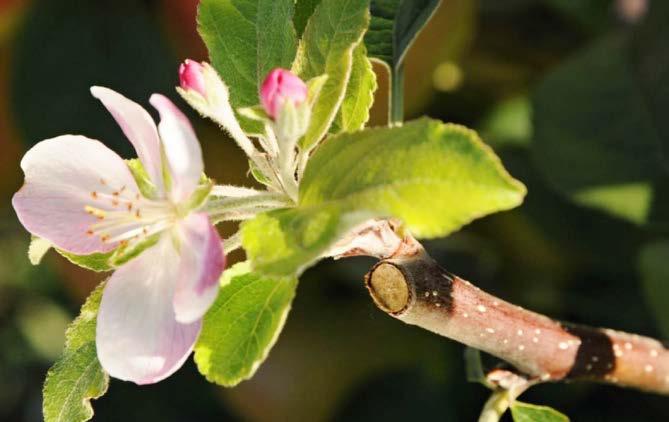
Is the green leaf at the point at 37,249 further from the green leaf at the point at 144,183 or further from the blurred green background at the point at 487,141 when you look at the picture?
the blurred green background at the point at 487,141

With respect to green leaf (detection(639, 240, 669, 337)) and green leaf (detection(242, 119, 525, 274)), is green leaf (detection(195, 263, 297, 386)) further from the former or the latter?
green leaf (detection(639, 240, 669, 337))

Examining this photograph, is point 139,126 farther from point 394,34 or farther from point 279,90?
point 394,34

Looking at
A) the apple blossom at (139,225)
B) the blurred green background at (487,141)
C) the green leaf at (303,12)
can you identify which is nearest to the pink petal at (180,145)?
the apple blossom at (139,225)

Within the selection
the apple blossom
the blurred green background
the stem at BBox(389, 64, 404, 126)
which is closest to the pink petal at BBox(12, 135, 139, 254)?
the apple blossom

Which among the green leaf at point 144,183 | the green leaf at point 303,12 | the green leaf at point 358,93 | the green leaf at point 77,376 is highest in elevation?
the green leaf at point 303,12

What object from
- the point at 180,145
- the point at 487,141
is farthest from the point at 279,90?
the point at 487,141

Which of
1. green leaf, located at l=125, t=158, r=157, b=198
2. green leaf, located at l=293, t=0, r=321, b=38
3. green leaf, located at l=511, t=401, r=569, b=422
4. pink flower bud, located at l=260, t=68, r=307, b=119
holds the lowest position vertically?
green leaf, located at l=511, t=401, r=569, b=422
